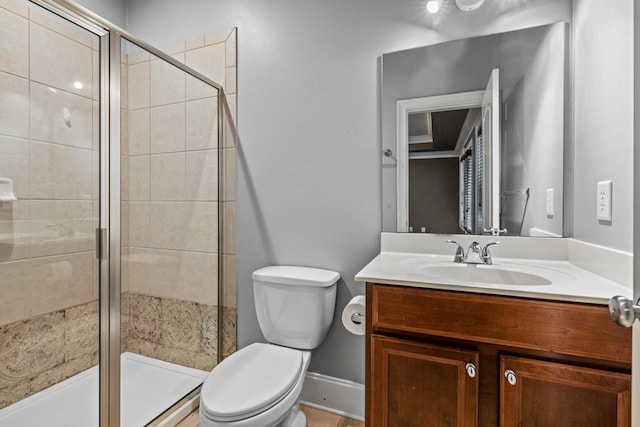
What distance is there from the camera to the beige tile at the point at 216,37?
1.90 meters

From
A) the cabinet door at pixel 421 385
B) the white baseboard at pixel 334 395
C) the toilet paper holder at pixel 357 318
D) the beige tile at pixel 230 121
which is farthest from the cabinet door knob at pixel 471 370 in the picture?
the beige tile at pixel 230 121

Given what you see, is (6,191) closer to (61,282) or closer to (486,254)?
(61,282)

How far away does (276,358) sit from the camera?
1.43m

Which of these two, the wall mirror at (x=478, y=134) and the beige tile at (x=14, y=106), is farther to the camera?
the wall mirror at (x=478, y=134)

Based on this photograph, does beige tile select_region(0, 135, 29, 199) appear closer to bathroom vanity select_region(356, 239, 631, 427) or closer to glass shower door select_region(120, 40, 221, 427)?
glass shower door select_region(120, 40, 221, 427)

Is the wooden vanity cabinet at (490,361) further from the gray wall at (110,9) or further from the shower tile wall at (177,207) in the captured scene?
the gray wall at (110,9)

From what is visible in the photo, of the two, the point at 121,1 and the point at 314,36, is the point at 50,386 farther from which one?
the point at 121,1

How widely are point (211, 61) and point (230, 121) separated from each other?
1.23 ft

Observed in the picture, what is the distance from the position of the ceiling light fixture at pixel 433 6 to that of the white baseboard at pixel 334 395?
1.77 metres

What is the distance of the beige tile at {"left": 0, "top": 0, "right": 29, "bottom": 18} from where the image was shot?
1.22m

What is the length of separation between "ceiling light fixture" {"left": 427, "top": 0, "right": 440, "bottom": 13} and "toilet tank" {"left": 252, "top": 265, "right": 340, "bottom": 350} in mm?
1274

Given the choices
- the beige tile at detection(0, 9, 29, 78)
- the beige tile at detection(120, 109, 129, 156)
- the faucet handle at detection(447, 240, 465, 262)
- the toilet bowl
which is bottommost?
the toilet bowl

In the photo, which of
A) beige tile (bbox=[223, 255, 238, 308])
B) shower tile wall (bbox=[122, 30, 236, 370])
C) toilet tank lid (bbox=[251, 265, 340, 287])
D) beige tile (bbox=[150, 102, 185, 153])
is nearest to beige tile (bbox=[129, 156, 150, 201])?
shower tile wall (bbox=[122, 30, 236, 370])

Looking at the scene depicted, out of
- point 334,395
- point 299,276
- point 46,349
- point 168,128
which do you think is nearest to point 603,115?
point 299,276
